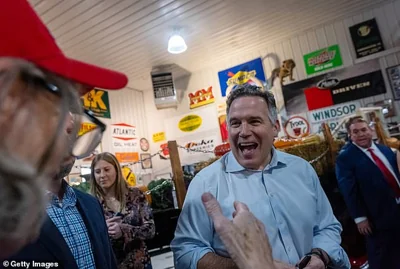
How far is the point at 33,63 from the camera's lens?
482 millimetres

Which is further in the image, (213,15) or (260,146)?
(213,15)

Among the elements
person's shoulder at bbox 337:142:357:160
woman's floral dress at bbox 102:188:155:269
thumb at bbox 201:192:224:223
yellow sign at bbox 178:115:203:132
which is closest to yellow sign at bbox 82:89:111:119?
yellow sign at bbox 178:115:203:132

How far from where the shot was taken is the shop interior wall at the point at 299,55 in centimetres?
597

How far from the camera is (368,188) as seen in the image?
10.3 ft

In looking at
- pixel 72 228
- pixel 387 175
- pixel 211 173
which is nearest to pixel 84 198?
pixel 72 228

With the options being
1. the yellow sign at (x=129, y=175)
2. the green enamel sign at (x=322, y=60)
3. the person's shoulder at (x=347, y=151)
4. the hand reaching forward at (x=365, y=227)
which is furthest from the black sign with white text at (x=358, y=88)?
the yellow sign at (x=129, y=175)

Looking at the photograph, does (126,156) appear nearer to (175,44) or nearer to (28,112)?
(175,44)

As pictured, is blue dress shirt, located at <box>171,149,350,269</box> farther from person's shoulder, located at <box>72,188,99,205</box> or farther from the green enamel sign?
the green enamel sign

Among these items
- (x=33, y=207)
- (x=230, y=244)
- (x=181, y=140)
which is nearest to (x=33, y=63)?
(x=33, y=207)

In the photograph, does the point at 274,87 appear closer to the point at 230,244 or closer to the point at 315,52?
the point at 315,52

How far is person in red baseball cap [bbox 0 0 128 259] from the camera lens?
0.46 m

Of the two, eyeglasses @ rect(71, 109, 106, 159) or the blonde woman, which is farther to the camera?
the blonde woman

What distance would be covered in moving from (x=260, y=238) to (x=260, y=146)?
2.38ft

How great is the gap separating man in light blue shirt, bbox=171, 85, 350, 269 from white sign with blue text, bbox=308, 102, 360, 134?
497cm
